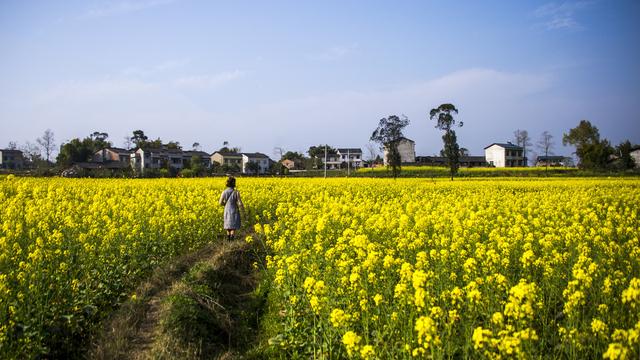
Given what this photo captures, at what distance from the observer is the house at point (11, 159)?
88.2 meters

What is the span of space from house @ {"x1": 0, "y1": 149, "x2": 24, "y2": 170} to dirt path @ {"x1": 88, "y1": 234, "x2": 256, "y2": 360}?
98735mm

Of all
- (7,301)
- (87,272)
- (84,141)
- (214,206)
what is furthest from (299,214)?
(84,141)

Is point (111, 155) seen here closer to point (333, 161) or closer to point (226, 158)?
point (226, 158)

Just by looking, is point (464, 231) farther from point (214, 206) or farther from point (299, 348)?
point (214, 206)

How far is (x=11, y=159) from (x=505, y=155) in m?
104

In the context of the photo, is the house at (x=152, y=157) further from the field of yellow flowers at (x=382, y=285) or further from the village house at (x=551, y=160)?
the village house at (x=551, y=160)

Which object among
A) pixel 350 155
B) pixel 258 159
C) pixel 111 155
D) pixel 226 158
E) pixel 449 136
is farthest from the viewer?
pixel 350 155

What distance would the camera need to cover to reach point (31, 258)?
20.5 ft

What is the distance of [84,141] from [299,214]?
76.5 m

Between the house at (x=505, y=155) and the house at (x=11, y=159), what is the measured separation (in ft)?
325

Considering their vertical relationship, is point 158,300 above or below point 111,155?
below

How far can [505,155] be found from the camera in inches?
3484

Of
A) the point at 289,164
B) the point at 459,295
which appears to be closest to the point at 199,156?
the point at 289,164

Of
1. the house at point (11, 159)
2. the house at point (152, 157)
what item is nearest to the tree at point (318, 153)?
the house at point (152, 157)
